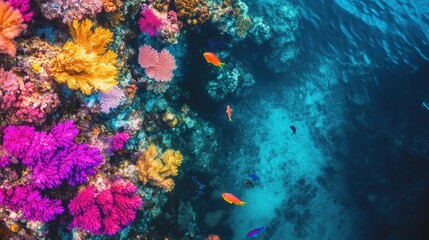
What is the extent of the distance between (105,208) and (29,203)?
3.07 ft

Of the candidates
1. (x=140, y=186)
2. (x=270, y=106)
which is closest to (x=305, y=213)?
(x=270, y=106)

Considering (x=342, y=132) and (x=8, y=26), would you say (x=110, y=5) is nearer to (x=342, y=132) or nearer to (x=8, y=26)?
(x=8, y=26)

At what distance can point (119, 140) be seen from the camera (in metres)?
4.58

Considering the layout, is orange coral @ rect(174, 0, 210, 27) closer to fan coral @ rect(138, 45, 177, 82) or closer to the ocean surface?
the ocean surface

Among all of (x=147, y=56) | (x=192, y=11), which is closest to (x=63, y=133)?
(x=147, y=56)

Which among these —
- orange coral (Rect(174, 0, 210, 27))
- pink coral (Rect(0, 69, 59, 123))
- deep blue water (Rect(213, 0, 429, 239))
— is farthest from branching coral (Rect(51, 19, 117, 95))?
deep blue water (Rect(213, 0, 429, 239))

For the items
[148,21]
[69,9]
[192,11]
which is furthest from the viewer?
[192,11]

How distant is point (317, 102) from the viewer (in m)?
13.9

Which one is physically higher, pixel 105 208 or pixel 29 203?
pixel 29 203

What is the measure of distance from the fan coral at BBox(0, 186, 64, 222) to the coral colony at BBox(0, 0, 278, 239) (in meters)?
0.01

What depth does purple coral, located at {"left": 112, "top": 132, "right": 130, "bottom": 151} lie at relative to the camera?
4.54 m

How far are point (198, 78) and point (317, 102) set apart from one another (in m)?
8.16

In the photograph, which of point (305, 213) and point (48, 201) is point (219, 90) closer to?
point (48, 201)

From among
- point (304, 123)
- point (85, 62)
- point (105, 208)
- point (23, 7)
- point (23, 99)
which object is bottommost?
point (304, 123)
